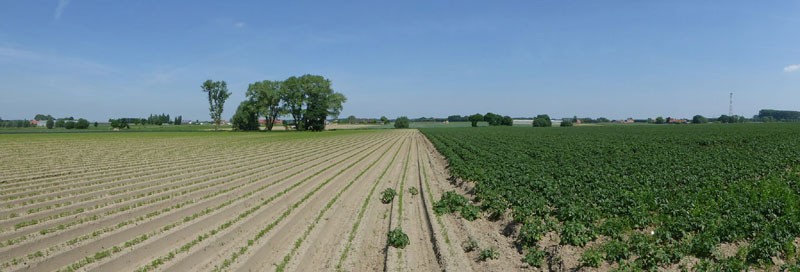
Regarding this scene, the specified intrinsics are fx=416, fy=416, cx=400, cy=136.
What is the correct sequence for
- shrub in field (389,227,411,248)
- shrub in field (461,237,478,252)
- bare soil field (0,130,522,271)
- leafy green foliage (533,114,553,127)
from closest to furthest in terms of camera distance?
bare soil field (0,130,522,271), shrub in field (461,237,478,252), shrub in field (389,227,411,248), leafy green foliage (533,114,553,127)

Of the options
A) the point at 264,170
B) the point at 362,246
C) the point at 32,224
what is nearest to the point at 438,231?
→ the point at 362,246

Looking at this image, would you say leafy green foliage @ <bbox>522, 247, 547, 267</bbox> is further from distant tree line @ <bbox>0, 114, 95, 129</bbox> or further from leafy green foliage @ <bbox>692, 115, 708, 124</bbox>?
leafy green foliage @ <bbox>692, 115, 708, 124</bbox>

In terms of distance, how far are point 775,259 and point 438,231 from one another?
20.6 feet

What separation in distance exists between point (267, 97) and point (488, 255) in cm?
8450

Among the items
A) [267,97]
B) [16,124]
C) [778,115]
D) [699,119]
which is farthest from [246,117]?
[778,115]

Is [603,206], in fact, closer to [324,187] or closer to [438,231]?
[438,231]

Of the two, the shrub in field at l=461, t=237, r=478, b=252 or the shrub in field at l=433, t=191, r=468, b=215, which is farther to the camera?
the shrub in field at l=433, t=191, r=468, b=215

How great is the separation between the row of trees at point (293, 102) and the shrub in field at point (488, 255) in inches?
3270

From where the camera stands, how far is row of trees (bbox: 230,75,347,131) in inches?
3445

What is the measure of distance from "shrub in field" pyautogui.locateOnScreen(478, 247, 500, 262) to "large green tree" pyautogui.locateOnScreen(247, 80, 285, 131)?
83727mm

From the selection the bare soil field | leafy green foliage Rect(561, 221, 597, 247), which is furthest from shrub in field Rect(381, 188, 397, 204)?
leafy green foliage Rect(561, 221, 597, 247)

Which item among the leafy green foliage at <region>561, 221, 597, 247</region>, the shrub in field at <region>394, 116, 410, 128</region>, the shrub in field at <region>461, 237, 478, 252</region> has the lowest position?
the shrub in field at <region>461, 237, 478, 252</region>

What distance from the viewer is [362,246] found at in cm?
925

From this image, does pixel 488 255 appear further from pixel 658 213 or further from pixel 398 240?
pixel 658 213
